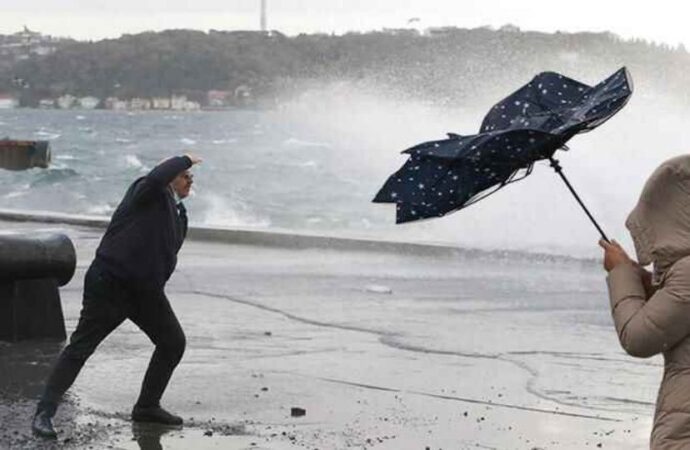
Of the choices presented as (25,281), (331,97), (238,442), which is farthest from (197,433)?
(331,97)

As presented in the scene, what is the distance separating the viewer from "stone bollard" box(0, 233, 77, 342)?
8977 mm

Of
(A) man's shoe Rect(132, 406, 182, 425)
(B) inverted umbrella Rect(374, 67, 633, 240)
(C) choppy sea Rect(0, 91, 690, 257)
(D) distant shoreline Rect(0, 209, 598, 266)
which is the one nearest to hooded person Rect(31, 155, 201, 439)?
(A) man's shoe Rect(132, 406, 182, 425)

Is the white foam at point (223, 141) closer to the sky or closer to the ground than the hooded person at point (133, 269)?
closer to the ground

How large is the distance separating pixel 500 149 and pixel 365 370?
4.51 meters

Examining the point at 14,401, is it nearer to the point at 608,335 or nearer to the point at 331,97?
the point at 608,335

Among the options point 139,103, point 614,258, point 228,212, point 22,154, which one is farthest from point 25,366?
point 139,103

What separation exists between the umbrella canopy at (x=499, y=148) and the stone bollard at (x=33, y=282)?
4.42 metres

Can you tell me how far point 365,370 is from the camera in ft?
30.0

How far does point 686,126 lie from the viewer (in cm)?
3641

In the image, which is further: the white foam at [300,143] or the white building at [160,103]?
the white building at [160,103]

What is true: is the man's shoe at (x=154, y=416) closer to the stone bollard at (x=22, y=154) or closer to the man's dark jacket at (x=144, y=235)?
the man's dark jacket at (x=144, y=235)

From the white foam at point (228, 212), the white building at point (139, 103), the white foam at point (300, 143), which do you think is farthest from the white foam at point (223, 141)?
the white foam at point (228, 212)

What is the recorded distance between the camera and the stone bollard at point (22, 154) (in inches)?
1672

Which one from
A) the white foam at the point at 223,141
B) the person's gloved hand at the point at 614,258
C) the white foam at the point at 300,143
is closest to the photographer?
the person's gloved hand at the point at 614,258
